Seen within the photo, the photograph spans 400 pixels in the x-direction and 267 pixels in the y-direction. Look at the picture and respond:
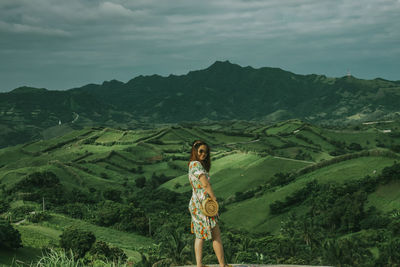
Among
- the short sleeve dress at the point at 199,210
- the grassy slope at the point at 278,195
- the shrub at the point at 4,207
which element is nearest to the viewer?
the short sleeve dress at the point at 199,210

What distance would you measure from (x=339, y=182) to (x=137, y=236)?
2312 inches

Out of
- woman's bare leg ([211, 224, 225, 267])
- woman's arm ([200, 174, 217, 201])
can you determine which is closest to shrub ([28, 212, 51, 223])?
woman's bare leg ([211, 224, 225, 267])

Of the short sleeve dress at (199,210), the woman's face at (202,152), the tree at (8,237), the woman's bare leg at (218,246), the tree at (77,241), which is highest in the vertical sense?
the woman's face at (202,152)

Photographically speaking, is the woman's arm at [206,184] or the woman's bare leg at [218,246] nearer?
the woman's arm at [206,184]

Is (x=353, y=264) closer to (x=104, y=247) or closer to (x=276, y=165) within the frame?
(x=104, y=247)

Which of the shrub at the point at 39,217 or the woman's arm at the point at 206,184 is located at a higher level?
the woman's arm at the point at 206,184

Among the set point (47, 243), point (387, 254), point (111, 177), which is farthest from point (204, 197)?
point (111, 177)

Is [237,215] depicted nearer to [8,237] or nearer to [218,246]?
[8,237]

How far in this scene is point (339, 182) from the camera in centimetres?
12062

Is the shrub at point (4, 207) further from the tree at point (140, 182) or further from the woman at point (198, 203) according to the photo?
the woman at point (198, 203)

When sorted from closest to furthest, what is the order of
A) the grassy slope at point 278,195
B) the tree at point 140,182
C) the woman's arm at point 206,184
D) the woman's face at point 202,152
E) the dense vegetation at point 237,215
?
the woman's arm at point 206,184
the woman's face at point 202,152
the dense vegetation at point 237,215
the grassy slope at point 278,195
the tree at point 140,182

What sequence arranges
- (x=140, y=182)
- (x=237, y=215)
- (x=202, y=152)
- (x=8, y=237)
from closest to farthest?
(x=202, y=152)
(x=8, y=237)
(x=237, y=215)
(x=140, y=182)

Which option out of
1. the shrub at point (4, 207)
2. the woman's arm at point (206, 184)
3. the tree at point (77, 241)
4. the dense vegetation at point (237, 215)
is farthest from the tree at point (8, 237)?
the shrub at point (4, 207)

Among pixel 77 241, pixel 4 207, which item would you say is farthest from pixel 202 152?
pixel 4 207
